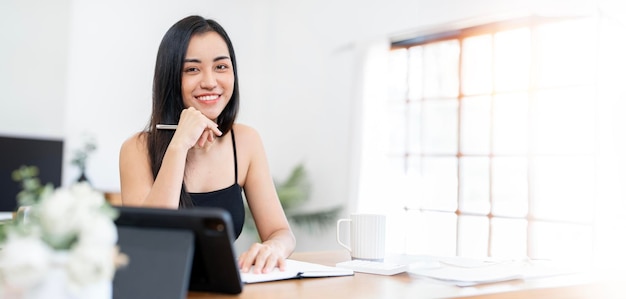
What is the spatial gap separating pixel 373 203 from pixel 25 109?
2386 millimetres

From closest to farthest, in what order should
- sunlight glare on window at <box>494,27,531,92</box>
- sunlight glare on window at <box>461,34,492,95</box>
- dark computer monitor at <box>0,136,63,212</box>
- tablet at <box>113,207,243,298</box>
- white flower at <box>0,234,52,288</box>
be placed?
white flower at <box>0,234,52,288</box>, tablet at <box>113,207,243,298</box>, sunlight glare on window at <box>494,27,531,92</box>, sunlight glare on window at <box>461,34,492,95</box>, dark computer monitor at <box>0,136,63,212</box>

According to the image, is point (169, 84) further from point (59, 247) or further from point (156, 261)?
point (59, 247)

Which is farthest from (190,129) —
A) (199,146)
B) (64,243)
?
(64,243)

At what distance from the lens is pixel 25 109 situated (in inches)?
177

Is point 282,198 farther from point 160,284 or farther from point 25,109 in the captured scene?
point 160,284

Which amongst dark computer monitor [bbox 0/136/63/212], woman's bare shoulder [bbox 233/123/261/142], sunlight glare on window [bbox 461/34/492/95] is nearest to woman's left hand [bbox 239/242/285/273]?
woman's bare shoulder [bbox 233/123/261/142]

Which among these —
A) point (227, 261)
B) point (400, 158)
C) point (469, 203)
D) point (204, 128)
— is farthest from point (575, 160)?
point (227, 261)

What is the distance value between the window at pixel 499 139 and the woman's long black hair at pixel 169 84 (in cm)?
224

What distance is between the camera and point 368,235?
1.70m

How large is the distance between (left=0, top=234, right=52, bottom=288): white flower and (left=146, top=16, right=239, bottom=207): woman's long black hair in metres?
1.14

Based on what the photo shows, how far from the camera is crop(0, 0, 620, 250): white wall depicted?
4500mm

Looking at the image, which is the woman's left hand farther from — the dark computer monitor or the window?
the dark computer monitor

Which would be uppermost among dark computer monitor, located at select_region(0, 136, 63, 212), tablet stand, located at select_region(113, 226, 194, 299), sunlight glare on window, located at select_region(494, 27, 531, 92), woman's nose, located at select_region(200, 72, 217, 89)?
sunlight glare on window, located at select_region(494, 27, 531, 92)

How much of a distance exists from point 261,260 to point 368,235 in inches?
13.7
